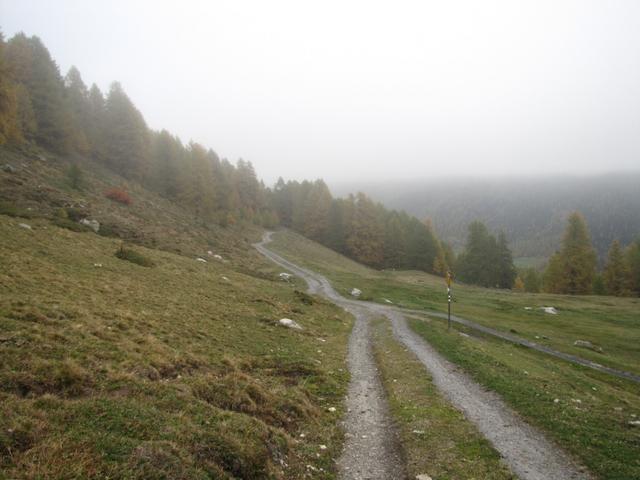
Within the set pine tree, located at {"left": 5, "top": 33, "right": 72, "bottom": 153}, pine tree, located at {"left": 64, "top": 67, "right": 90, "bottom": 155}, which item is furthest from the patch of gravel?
pine tree, located at {"left": 64, "top": 67, "right": 90, "bottom": 155}

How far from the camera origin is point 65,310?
13.7 metres

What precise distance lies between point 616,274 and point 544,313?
4733 centimetres

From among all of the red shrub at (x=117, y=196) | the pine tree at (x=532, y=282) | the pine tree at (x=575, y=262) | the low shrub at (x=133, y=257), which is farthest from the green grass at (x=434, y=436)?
the pine tree at (x=532, y=282)

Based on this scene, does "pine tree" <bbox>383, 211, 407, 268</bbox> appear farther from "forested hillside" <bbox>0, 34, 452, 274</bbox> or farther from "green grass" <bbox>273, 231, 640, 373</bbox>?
"green grass" <bbox>273, 231, 640, 373</bbox>

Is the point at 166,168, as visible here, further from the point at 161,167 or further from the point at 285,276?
the point at 285,276

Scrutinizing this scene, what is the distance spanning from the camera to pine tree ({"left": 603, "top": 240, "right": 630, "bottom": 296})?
7144 cm

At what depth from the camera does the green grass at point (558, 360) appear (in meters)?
10.8

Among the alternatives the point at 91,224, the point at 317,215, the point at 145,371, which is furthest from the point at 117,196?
the point at 317,215

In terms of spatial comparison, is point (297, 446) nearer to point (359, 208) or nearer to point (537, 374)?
point (537, 374)

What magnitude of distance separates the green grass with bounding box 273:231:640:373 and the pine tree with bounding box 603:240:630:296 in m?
22.7

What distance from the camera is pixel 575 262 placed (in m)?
69.2

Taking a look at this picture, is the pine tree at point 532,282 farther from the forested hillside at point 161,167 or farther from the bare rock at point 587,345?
the bare rock at point 587,345

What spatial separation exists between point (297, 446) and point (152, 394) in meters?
4.53

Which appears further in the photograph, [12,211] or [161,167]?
[161,167]
